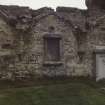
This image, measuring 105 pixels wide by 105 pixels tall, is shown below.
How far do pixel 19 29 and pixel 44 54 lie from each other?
164 centimetres

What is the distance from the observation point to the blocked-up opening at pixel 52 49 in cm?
1182

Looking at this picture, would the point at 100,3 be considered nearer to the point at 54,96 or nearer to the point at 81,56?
the point at 81,56

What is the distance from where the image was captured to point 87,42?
12.5 m

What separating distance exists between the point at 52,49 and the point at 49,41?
0.41m

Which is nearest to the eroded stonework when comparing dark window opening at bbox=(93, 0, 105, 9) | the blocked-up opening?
the blocked-up opening

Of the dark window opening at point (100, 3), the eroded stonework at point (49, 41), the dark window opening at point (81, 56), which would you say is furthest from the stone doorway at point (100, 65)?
the dark window opening at point (100, 3)

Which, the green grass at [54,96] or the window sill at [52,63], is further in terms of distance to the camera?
the window sill at [52,63]

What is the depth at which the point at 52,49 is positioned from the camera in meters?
12.1

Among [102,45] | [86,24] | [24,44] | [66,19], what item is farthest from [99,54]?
[24,44]

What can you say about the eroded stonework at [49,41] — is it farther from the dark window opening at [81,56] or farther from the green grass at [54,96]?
the green grass at [54,96]

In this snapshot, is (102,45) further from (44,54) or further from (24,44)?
(24,44)

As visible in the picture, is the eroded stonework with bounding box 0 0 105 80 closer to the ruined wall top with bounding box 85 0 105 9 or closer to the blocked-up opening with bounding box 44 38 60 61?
the blocked-up opening with bounding box 44 38 60 61

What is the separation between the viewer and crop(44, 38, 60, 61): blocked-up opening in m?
11.8

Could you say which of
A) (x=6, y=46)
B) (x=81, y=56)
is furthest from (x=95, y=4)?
(x=6, y=46)
